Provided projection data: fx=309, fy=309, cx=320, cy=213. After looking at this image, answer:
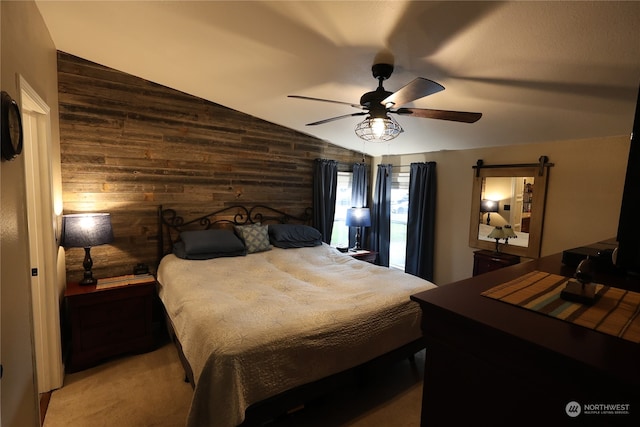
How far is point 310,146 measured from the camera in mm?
4633

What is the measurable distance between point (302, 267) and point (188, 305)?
1.29 meters

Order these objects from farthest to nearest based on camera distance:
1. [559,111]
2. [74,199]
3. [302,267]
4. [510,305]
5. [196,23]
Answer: [302,267] < [74,199] < [559,111] < [196,23] < [510,305]

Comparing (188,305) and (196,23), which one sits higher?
(196,23)

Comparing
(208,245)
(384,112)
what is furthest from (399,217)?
(384,112)

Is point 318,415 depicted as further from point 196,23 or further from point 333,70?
point 196,23

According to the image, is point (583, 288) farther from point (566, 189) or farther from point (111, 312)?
point (111, 312)

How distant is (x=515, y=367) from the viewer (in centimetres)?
77

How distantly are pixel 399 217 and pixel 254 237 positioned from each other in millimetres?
2451

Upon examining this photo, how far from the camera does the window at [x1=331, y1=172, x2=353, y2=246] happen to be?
Answer: 203 inches

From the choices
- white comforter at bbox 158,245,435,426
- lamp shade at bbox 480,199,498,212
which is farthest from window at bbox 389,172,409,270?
white comforter at bbox 158,245,435,426

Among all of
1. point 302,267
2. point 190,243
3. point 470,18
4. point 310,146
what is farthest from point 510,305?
point 310,146

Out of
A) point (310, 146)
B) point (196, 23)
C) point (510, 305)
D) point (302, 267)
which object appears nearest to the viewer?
point (510, 305)

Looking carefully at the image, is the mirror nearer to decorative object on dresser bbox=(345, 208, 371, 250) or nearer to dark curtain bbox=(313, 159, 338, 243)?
decorative object on dresser bbox=(345, 208, 371, 250)

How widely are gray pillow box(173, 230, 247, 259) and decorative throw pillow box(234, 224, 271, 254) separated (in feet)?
0.41
